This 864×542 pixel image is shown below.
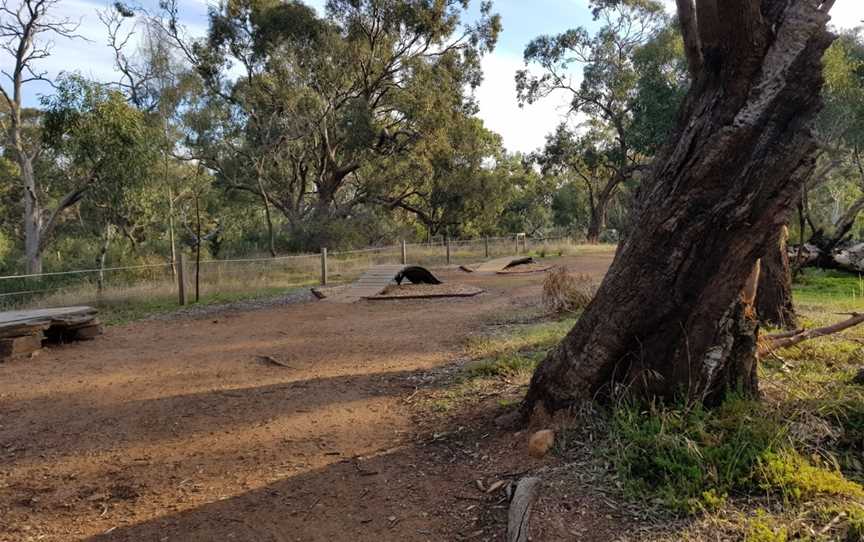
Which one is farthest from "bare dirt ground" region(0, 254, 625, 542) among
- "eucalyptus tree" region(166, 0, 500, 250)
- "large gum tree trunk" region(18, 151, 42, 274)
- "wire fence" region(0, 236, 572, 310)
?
"eucalyptus tree" region(166, 0, 500, 250)

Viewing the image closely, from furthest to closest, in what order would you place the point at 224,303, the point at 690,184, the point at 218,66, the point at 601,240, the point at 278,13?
the point at 601,240 < the point at 218,66 < the point at 278,13 < the point at 224,303 < the point at 690,184

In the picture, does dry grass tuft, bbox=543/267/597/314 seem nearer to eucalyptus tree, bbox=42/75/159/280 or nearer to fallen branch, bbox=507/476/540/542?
fallen branch, bbox=507/476/540/542

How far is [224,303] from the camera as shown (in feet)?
38.2

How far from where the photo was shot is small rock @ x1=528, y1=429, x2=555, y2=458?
3.43 m

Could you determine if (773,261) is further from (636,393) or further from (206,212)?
(206,212)

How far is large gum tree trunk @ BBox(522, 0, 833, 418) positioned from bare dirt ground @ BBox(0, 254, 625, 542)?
3.02ft

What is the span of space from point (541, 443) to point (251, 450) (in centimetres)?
202

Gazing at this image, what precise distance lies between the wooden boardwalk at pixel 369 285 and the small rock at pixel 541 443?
8.13 m

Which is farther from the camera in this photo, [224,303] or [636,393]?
[224,303]

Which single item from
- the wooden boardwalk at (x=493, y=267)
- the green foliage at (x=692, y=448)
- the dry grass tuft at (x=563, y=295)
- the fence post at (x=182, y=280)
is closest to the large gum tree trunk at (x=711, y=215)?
the green foliage at (x=692, y=448)

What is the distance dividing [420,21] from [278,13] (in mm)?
6202

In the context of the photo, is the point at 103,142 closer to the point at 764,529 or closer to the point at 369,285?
the point at 369,285

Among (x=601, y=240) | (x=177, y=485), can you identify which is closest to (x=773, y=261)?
(x=177, y=485)

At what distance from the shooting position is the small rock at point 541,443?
3428mm
